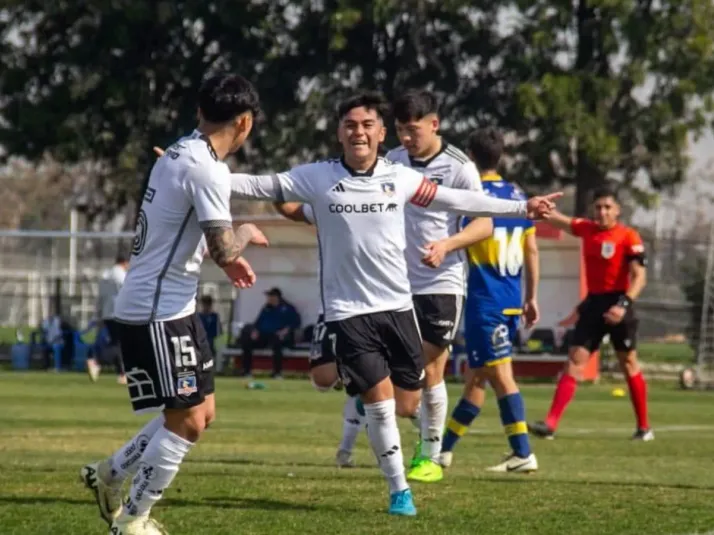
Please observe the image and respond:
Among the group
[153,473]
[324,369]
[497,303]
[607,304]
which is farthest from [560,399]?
[153,473]

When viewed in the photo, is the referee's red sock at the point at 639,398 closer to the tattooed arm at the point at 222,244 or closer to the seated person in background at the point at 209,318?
the tattooed arm at the point at 222,244

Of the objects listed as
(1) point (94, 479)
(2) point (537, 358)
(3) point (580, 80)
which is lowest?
(2) point (537, 358)

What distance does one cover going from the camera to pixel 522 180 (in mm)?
39594

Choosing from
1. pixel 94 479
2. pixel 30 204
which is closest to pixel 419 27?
pixel 94 479

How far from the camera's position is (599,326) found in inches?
593

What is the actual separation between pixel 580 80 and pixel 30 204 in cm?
5625

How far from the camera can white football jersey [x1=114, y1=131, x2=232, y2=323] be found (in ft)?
23.7

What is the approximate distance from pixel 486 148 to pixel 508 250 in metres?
0.70

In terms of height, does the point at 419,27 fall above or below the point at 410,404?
above

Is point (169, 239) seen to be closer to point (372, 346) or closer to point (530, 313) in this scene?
point (372, 346)

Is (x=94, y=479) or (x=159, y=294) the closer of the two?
(x=159, y=294)

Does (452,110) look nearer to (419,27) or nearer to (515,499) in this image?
(419,27)

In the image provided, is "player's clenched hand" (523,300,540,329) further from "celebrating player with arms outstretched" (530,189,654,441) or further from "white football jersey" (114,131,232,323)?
"white football jersey" (114,131,232,323)

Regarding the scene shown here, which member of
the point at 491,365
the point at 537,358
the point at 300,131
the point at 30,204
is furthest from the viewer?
the point at 30,204
